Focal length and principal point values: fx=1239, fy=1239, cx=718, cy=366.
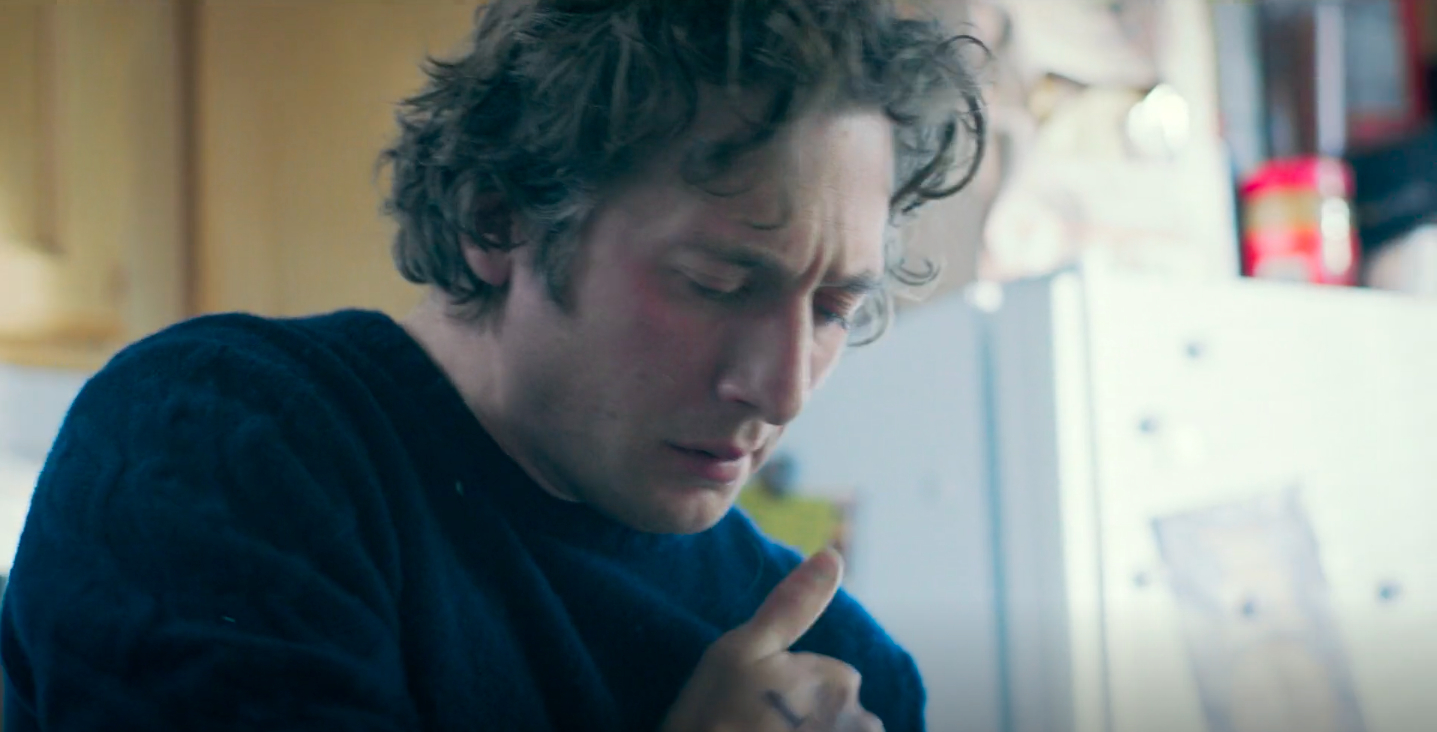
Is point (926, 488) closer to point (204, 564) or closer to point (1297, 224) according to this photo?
point (1297, 224)

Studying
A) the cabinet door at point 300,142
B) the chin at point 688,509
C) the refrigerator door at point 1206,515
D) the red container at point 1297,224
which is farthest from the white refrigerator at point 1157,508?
the chin at point 688,509

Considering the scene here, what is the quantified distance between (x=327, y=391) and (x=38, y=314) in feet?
1.51

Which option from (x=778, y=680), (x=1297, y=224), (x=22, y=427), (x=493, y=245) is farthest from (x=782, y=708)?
(x=1297, y=224)

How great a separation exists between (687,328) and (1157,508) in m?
0.72

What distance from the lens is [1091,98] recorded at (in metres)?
1.29

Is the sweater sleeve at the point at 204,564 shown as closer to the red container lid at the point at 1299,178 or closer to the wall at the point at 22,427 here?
the wall at the point at 22,427

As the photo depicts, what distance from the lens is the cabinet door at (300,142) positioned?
3.16 ft

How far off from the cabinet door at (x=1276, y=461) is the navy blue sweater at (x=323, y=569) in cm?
56

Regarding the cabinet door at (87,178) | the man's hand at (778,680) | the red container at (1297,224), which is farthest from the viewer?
the red container at (1297,224)

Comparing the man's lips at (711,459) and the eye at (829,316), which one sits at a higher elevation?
the eye at (829,316)

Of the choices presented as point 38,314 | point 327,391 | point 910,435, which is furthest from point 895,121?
point 910,435

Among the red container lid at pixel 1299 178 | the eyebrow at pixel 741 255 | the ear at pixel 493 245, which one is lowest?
the eyebrow at pixel 741 255

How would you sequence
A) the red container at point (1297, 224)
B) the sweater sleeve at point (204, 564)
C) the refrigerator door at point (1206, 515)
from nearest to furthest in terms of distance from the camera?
the sweater sleeve at point (204, 564) → the refrigerator door at point (1206, 515) → the red container at point (1297, 224)

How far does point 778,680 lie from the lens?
475mm
